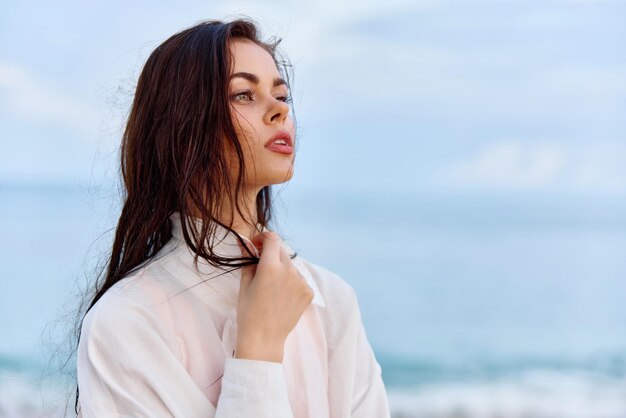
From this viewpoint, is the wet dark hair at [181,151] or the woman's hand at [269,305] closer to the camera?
the woman's hand at [269,305]

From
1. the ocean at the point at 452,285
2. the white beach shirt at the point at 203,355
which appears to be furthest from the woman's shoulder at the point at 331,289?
the ocean at the point at 452,285

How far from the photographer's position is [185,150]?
4.36ft

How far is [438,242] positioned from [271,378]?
7902 mm

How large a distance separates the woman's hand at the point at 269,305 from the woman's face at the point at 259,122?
0.40ft

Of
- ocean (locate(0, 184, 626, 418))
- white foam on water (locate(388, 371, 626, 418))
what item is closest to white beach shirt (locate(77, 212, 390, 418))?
ocean (locate(0, 184, 626, 418))

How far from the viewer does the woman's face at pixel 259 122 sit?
132cm

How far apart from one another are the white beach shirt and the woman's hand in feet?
0.08

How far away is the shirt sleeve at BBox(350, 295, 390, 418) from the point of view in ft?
4.58

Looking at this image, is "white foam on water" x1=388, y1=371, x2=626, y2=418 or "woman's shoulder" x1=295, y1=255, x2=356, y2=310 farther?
"white foam on water" x1=388, y1=371, x2=626, y2=418

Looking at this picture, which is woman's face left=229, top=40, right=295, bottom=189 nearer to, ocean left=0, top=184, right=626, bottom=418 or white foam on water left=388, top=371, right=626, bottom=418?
ocean left=0, top=184, right=626, bottom=418

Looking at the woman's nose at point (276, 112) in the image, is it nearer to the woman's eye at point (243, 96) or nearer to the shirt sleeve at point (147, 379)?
the woman's eye at point (243, 96)

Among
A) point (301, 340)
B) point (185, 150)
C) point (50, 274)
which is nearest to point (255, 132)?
point (185, 150)

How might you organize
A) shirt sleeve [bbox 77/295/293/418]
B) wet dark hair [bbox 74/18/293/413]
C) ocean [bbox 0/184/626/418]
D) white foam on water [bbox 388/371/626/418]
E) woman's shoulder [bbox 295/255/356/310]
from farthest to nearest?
ocean [bbox 0/184/626/418]
white foam on water [bbox 388/371/626/418]
woman's shoulder [bbox 295/255/356/310]
wet dark hair [bbox 74/18/293/413]
shirt sleeve [bbox 77/295/293/418]

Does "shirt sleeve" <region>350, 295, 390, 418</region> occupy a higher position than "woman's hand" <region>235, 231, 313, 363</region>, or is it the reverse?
"woman's hand" <region>235, 231, 313, 363</region>
